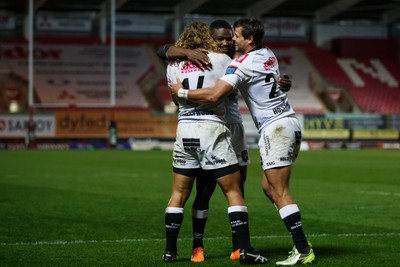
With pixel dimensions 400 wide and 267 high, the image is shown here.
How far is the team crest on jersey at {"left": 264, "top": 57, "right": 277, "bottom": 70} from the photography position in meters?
8.10

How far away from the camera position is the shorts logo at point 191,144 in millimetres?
8078

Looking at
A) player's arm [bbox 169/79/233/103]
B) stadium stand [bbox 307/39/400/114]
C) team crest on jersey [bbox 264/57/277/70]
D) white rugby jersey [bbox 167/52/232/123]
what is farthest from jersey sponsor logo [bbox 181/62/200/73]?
stadium stand [bbox 307/39/400/114]

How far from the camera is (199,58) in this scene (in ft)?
26.0

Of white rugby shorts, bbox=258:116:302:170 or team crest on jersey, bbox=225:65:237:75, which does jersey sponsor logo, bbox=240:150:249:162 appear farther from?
team crest on jersey, bbox=225:65:237:75

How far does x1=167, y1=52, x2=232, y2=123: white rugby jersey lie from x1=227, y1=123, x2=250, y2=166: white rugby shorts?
71cm

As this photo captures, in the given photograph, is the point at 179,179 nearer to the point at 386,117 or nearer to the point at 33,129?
the point at 33,129

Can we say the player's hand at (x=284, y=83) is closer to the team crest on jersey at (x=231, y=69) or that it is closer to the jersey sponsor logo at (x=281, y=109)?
the jersey sponsor logo at (x=281, y=109)

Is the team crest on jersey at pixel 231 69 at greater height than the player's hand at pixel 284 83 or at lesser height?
greater

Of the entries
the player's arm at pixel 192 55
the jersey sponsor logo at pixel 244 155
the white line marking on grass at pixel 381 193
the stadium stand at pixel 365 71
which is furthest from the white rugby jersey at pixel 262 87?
the stadium stand at pixel 365 71

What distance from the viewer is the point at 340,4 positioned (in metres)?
48.4

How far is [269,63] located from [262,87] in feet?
0.73

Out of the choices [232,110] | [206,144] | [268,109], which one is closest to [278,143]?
[268,109]

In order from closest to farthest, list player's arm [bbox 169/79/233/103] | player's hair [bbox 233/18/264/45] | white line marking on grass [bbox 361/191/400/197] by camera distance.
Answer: player's arm [bbox 169/79/233/103] < player's hair [bbox 233/18/264/45] < white line marking on grass [bbox 361/191/400/197]

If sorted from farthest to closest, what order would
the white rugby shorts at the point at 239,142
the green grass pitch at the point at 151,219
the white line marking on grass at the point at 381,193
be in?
the white line marking on grass at the point at 381,193 < the white rugby shorts at the point at 239,142 < the green grass pitch at the point at 151,219
